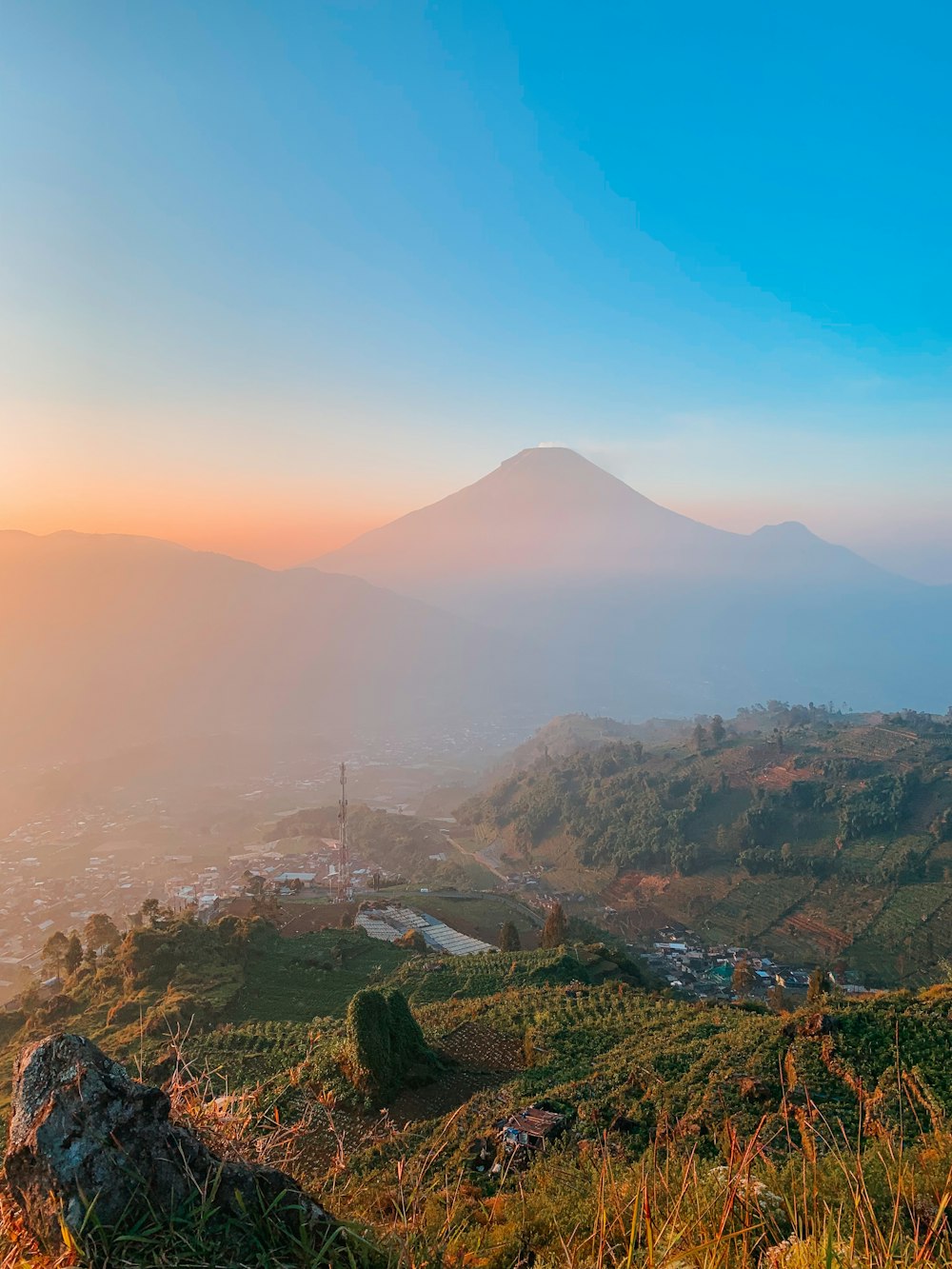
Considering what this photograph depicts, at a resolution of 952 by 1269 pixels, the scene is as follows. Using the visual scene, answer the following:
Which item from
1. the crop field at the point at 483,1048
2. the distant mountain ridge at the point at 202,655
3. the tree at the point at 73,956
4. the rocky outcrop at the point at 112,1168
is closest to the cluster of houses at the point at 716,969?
the crop field at the point at 483,1048

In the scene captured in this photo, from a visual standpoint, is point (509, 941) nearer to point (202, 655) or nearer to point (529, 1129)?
point (529, 1129)

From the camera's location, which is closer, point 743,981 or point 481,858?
point 743,981

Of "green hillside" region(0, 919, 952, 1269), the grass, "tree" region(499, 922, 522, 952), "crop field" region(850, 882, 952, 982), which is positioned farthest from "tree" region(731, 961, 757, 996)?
the grass

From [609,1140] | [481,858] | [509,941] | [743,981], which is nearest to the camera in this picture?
[609,1140]

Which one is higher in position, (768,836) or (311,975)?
(311,975)

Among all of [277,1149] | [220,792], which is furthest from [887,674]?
[277,1149]

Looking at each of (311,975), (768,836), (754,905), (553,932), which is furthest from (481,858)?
(311,975)

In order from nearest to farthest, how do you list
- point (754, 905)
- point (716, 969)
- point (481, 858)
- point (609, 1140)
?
point (609, 1140)
point (716, 969)
point (754, 905)
point (481, 858)

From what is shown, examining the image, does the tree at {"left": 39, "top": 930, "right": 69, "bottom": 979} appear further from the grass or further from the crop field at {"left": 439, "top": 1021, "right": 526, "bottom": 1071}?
the crop field at {"left": 439, "top": 1021, "right": 526, "bottom": 1071}
